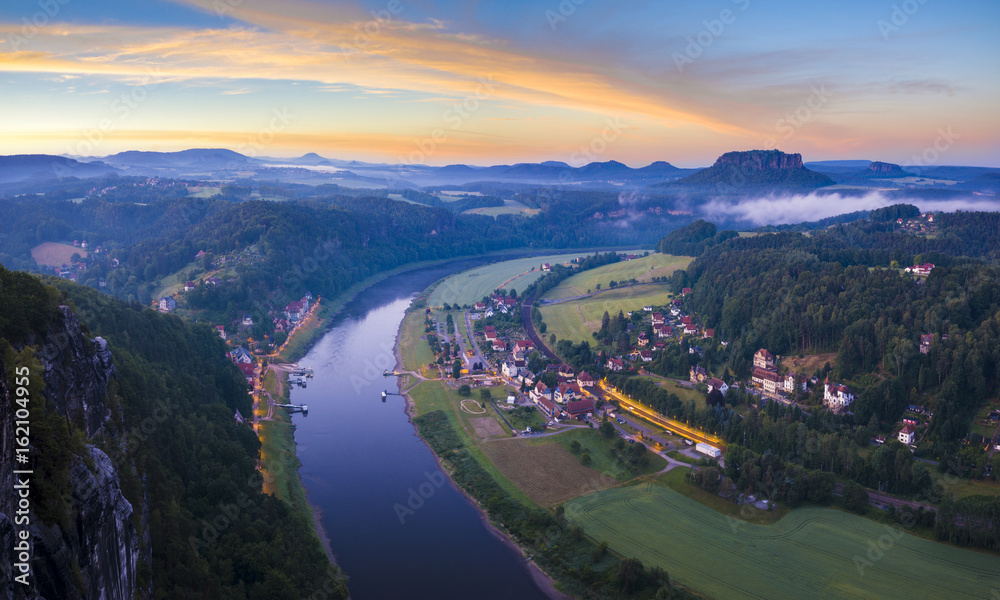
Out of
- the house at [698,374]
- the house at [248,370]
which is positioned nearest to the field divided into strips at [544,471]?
the house at [698,374]

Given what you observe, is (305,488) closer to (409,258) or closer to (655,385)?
(655,385)

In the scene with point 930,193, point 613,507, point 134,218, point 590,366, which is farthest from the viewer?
point 930,193

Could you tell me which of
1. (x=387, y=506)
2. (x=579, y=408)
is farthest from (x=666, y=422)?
(x=387, y=506)

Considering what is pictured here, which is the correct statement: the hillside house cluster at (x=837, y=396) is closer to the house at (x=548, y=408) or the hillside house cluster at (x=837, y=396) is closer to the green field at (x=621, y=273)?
the house at (x=548, y=408)

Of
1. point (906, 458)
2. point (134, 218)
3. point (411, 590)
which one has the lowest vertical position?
point (411, 590)

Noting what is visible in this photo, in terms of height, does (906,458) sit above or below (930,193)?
below

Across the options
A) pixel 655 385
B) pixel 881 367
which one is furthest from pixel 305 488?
pixel 881 367

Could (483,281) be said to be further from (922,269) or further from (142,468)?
(142,468)
